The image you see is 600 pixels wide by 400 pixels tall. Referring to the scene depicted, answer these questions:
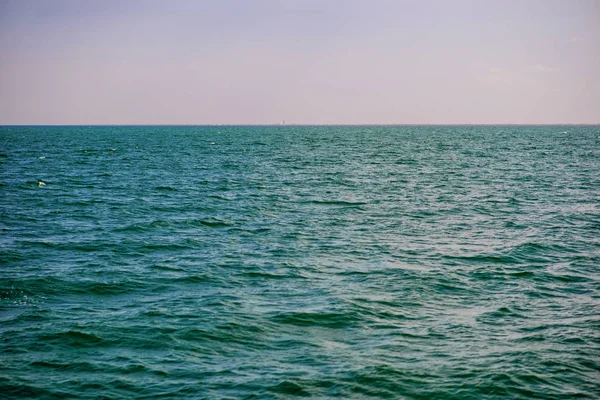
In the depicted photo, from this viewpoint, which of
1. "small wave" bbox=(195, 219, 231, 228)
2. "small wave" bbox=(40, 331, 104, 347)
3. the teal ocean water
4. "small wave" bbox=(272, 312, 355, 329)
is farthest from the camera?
"small wave" bbox=(195, 219, 231, 228)

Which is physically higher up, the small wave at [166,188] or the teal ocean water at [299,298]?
the small wave at [166,188]

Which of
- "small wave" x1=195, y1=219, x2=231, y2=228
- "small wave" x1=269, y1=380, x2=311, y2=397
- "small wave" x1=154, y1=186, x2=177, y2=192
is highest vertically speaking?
"small wave" x1=154, y1=186, x2=177, y2=192

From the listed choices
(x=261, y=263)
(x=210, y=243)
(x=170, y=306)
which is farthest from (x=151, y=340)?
(x=210, y=243)

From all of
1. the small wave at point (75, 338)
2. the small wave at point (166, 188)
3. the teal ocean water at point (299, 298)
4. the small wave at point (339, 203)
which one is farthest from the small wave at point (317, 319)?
the small wave at point (166, 188)

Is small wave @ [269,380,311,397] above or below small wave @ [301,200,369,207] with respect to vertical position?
below

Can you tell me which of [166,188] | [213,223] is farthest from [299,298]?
[166,188]

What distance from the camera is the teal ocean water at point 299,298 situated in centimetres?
1231

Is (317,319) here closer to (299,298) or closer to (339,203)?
(299,298)

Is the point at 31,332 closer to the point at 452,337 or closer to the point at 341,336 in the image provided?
the point at 341,336

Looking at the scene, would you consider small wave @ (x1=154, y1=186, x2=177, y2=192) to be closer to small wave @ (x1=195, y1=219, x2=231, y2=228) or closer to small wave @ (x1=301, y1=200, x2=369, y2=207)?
small wave @ (x1=301, y1=200, x2=369, y2=207)

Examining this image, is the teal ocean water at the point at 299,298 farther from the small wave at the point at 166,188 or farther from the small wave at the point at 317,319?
the small wave at the point at 166,188

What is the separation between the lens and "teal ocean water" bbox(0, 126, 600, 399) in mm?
12312

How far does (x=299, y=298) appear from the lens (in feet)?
59.1

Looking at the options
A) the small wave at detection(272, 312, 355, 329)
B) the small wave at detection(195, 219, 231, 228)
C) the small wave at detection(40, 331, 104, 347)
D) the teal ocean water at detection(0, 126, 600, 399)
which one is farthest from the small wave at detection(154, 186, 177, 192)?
the small wave at detection(272, 312, 355, 329)
